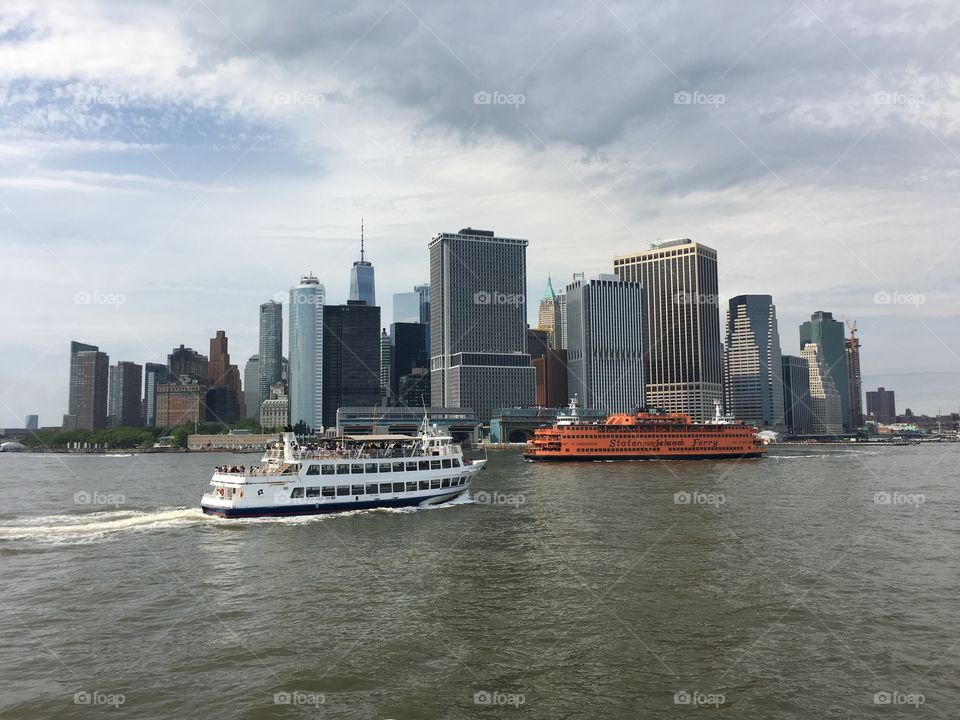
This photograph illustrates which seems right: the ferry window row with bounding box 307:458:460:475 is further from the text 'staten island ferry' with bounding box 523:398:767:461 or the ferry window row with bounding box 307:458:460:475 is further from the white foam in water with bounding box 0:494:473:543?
the text 'staten island ferry' with bounding box 523:398:767:461

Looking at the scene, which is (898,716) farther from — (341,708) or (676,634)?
(341,708)

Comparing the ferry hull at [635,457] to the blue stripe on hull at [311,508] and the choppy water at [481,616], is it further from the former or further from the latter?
the choppy water at [481,616]

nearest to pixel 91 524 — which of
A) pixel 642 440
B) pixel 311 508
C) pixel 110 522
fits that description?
pixel 110 522

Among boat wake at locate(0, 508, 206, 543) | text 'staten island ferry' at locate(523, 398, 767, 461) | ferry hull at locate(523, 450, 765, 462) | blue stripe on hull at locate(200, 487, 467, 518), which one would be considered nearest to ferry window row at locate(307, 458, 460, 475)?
blue stripe on hull at locate(200, 487, 467, 518)

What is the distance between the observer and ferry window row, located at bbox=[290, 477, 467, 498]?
206 feet

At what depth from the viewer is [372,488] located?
6594 cm

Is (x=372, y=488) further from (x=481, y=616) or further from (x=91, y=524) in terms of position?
(x=481, y=616)

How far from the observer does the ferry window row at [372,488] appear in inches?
2468

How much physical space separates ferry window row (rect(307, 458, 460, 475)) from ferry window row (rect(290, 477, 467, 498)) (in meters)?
1.29

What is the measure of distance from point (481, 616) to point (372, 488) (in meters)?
35.5

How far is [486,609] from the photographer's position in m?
33.2

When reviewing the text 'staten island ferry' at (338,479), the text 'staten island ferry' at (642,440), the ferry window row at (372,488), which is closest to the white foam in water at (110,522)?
the text 'staten island ferry' at (338,479)

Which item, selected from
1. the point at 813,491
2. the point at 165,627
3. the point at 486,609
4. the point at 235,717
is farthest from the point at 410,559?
the point at 813,491

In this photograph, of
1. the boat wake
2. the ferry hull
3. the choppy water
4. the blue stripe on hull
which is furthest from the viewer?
the ferry hull
